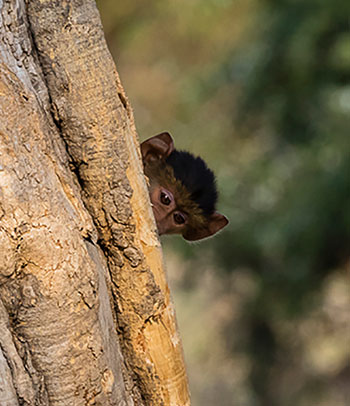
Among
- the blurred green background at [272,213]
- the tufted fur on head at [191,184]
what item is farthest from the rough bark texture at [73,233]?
the blurred green background at [272,213]

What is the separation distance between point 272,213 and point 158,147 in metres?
4.37

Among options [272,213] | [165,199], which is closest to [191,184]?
[165,199]

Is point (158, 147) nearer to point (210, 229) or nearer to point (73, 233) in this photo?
point (210, 229)

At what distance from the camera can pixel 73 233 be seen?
2.00m

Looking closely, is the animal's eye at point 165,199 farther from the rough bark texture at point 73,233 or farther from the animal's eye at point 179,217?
the rough bark texture at point 73,233

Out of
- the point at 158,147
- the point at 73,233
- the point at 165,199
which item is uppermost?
the point at 158,147

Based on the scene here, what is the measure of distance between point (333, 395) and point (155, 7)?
634 centimetres

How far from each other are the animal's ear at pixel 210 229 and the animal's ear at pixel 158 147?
443 mm

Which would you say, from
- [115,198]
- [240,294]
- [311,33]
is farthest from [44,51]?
[240,294]

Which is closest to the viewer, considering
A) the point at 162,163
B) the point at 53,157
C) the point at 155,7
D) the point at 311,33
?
the point at 53,157

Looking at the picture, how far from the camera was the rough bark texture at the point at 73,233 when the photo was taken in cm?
195

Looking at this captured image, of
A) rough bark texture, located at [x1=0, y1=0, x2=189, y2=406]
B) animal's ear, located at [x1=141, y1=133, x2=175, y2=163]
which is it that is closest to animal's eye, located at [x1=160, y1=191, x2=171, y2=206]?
animal's ear, located at [x1=141, y1=133, x2=175, y2=163]

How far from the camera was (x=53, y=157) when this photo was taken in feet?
6.77

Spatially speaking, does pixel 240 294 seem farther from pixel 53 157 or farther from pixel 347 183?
pixel 53 157
